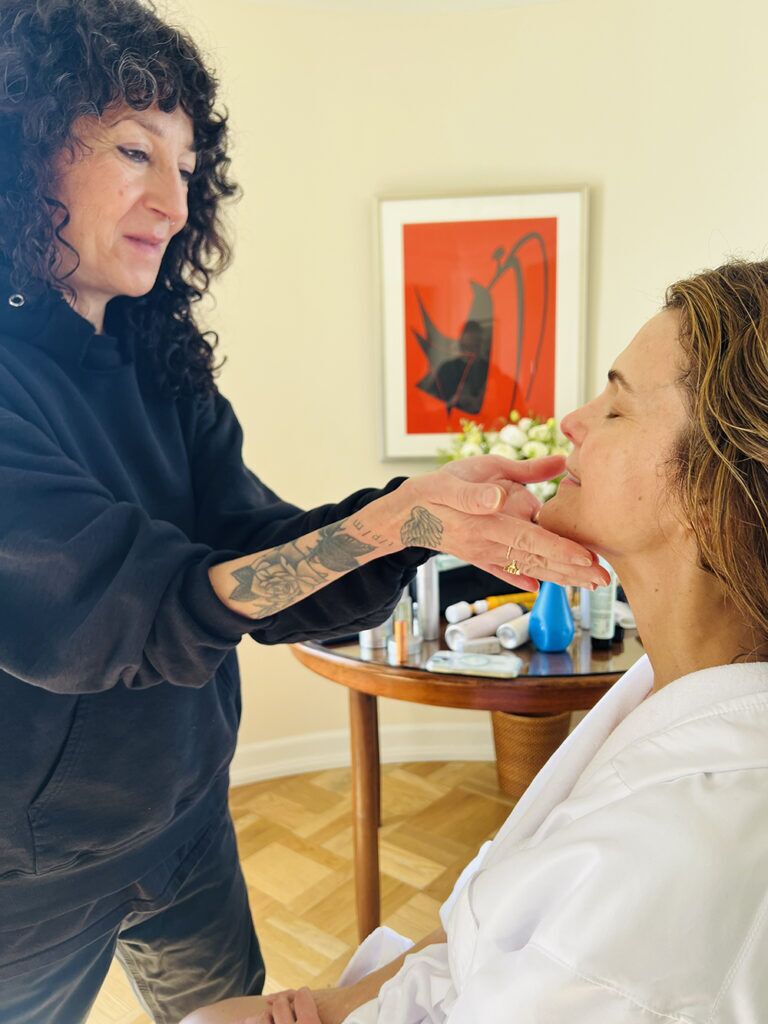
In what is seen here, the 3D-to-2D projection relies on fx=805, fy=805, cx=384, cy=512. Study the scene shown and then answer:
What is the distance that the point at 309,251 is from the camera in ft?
8.74

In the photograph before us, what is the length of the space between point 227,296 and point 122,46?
5.40ft

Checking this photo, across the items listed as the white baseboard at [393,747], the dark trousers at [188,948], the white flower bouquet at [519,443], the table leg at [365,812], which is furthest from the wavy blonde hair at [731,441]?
the white baseboard at [393,747]

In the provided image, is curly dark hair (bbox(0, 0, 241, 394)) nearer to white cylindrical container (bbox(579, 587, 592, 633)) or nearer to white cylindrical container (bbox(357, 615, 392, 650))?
white cylindrical container (bbox(357, 615, 392, 650))

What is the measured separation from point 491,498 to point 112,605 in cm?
41

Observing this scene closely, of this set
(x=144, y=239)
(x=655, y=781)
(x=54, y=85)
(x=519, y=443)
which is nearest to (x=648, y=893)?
(x=655, y=781)

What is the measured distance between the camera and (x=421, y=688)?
168cm

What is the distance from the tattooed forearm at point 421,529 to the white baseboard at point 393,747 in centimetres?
211

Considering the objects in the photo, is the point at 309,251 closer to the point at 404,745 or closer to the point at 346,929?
the point at 404,745

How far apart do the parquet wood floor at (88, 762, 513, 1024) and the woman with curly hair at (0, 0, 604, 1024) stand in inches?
36.4

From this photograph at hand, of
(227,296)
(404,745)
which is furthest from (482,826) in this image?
(227,296)

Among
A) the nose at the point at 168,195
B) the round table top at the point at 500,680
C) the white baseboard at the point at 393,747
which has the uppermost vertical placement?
the nose at the point at 168,195

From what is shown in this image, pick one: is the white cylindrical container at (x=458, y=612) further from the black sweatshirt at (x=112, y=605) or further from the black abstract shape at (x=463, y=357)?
the black abstract shape at (x=463, y=357)

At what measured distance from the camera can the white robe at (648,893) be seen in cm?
64

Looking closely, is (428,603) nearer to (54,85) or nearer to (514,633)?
(514,633)
